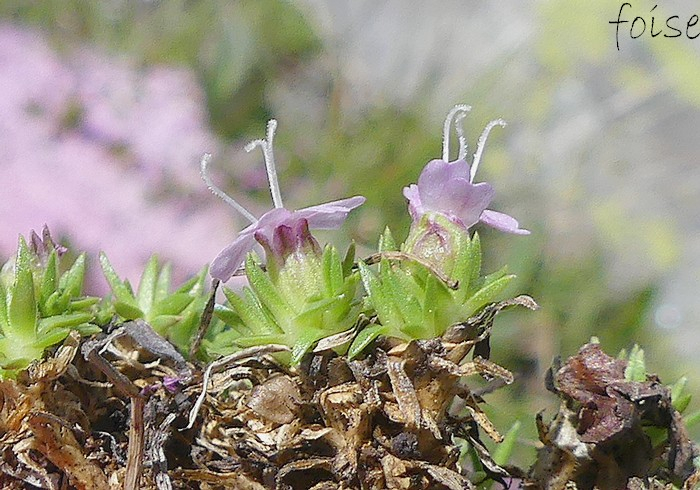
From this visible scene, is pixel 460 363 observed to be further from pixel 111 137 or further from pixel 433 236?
pixel 111 137

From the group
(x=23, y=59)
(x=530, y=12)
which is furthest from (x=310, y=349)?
(x=530, y=12)

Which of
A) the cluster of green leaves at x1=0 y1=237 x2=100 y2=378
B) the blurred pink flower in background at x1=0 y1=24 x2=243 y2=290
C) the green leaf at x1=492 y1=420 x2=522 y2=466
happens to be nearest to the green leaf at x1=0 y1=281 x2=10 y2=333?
the cluster of green leaves at x1=0 y1=237 x2=100 y2=378

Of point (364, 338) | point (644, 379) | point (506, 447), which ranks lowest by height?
point (506, 447)

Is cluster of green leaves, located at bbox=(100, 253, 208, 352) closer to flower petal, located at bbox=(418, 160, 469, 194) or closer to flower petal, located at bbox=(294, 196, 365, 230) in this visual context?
flower petal, located at bbox=(294, 196, 365, 230)

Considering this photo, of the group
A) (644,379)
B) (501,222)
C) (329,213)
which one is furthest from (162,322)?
(644,379)

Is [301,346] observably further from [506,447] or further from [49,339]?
[506,447]

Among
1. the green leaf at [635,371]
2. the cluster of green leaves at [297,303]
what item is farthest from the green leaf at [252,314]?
the green leaf at [635,371]

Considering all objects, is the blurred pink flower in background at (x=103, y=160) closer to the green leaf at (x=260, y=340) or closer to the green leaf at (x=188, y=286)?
the green leaf at (x=188, y=286)
